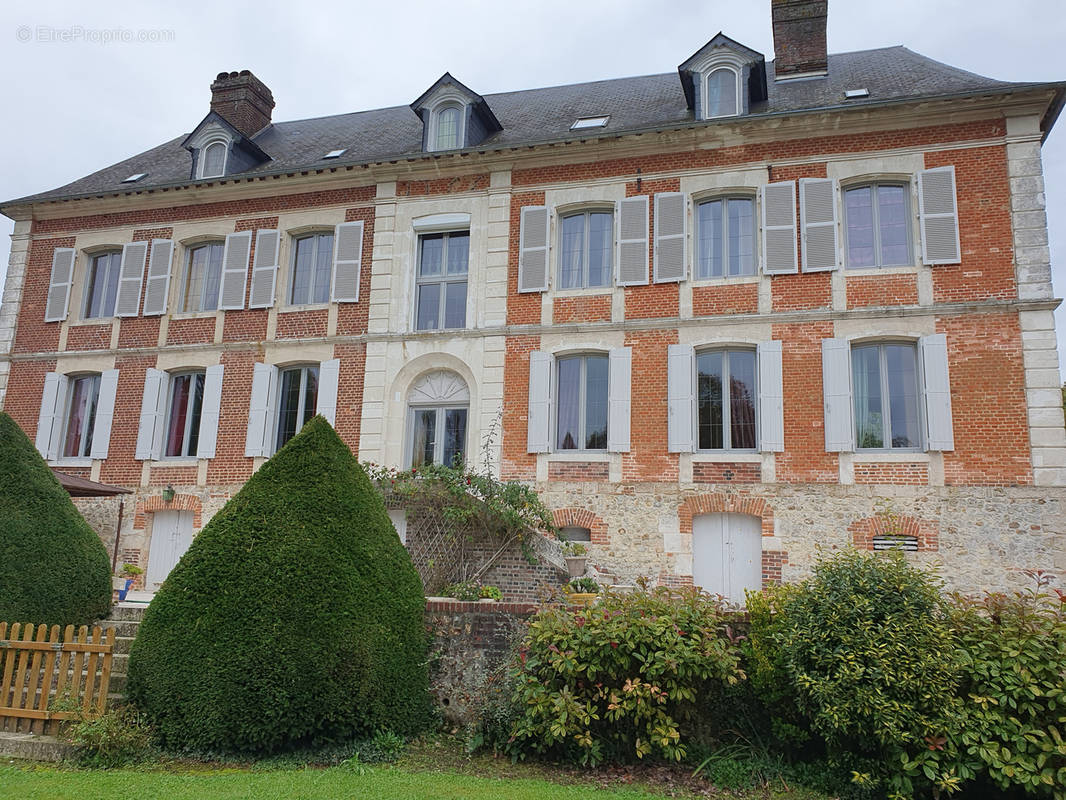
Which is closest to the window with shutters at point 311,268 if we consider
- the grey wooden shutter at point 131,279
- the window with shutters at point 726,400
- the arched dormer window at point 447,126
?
the arched dormer window at point 447,126

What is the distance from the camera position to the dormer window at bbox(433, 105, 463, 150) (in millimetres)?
14188

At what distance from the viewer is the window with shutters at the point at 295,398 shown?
1384 cm

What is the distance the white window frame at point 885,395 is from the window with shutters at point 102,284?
13176mm

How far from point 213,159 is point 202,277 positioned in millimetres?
2289

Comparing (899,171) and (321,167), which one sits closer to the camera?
(899,171)

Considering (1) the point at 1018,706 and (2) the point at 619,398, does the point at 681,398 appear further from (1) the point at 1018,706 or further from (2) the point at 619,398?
(1) the point at 1018,706

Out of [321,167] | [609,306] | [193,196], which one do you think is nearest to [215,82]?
[193,196]

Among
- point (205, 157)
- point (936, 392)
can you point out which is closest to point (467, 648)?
point (936, 392)

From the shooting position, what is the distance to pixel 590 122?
14.1 meters

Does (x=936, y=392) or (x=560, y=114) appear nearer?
(x=936, y=392)

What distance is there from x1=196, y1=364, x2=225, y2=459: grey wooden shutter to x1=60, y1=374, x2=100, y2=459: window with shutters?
7.91 feet

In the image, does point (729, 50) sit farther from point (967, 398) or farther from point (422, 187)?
point (967, 398)

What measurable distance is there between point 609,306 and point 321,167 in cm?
565

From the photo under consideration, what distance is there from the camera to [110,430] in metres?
14.5
